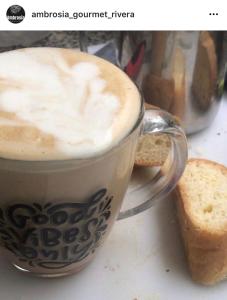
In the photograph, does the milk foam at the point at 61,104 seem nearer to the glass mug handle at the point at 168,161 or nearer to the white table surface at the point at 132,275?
the glass mug handle at the point at 168,161

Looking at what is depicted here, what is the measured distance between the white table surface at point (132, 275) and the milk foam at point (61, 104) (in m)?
0.19

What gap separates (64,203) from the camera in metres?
0.41

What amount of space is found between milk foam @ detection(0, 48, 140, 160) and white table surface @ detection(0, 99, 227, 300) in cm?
19

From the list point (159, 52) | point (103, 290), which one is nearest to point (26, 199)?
point (103, 290)

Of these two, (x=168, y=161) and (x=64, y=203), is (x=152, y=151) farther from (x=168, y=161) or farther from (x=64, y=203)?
(x=64, y=203)

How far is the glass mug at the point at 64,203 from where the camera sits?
39 centimetres

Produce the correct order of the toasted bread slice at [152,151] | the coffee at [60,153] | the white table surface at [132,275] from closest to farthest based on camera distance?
1. the coffee at [60,153]
2. the white table surface at [132,275]
3. the toasted bread slice at [152,151]

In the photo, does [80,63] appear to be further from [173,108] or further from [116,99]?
[173,108]

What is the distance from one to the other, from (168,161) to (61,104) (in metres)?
0.18

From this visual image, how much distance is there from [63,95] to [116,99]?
50mm
